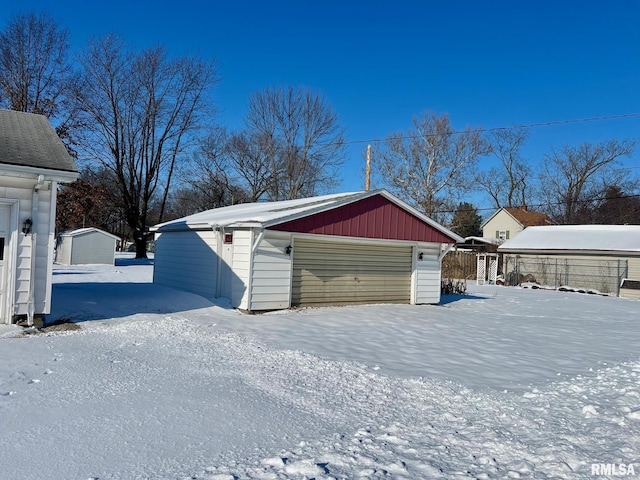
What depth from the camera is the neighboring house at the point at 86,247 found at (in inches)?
1006

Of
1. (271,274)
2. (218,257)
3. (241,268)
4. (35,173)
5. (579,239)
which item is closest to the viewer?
(35,173)

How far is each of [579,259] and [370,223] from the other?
1769 cm

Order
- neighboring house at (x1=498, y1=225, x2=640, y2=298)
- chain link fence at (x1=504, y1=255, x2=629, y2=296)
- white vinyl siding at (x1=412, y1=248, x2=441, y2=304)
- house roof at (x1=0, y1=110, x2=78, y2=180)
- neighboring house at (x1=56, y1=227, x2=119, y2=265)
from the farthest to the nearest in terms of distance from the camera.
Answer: neighboring house at (x1=56, y1=227, x2=119, y2=265) → chain link fence at (x1=504, y1=255, x2=629, y2=296) → neighboring house at (x1=498, y1=225, x2=640, y2=298) → white vinyl siding at (x1=412, y1=248, x2=441, y2=304) → house roof at (x1=0, y1=110, x2=78, y2=180)

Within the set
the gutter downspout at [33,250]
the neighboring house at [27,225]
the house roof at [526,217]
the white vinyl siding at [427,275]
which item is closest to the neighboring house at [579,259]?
the house roof at [526,217]

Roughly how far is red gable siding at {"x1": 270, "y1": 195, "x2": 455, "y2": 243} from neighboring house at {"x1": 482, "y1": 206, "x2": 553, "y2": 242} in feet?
98.3

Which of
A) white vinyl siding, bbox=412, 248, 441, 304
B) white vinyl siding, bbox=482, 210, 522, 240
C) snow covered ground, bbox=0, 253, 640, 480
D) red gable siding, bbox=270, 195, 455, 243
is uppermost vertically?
white vinyl siding, bbox=482, 210, 522, 240

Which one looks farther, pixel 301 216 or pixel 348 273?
pixel 348 273

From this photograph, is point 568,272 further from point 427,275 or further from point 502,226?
point 502,226

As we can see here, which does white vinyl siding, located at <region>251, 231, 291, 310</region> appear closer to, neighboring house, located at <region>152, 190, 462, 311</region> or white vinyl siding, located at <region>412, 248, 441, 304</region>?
neighboring house, located at <region>152, 190, 462, 311</region>

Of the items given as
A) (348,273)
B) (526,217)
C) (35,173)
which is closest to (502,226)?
(526,217)

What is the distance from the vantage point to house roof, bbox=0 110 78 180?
24.3 feet

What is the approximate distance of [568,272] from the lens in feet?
84.1

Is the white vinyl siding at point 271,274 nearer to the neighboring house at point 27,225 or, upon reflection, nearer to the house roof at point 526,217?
the neighboring house at point 27,225

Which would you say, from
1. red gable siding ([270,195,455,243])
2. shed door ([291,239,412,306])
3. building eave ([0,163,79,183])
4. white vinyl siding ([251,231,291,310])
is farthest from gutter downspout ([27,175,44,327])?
shed door ([291,239,412,306])
